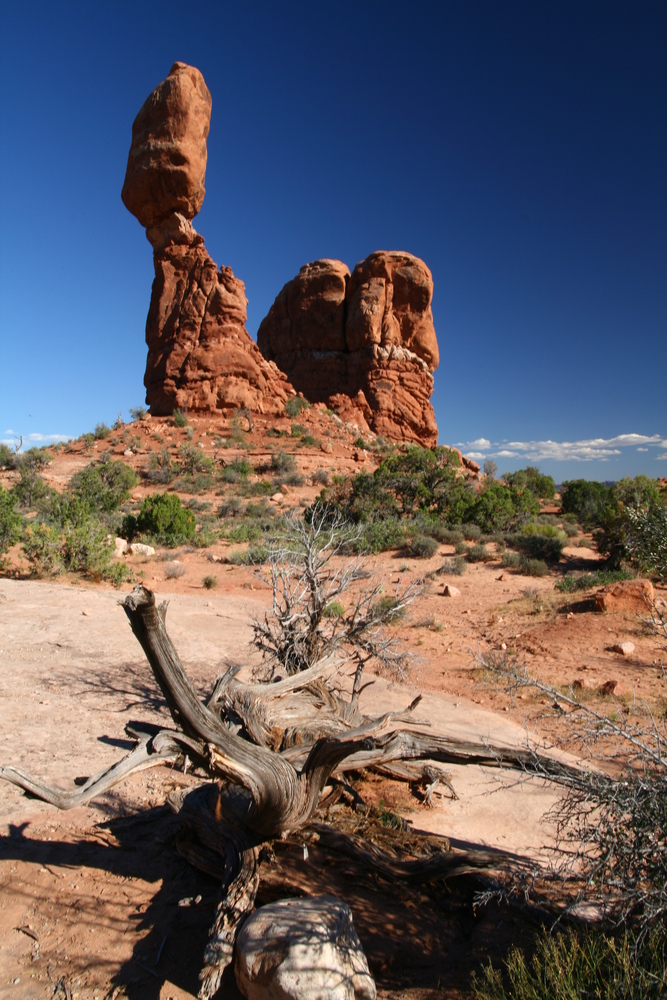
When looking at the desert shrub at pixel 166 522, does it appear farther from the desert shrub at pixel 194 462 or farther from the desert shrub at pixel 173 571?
the desert shrub at pixel 194 462

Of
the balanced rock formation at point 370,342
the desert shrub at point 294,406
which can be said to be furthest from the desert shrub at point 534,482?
the desert shrub at point 294,406

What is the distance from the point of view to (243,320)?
3075 centimetres

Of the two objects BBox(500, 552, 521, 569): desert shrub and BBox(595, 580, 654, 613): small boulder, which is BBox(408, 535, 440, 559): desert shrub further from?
BBox(595, 580, 654, 613): small boulder

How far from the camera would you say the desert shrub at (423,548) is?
15031 mm

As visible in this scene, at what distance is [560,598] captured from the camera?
11.6m

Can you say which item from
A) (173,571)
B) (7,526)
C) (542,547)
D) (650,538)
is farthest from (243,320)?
(650,538)

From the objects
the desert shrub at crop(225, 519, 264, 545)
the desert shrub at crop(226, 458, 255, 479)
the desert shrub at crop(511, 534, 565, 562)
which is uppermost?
the desert shrub at crop(226, 458, 255, 479)

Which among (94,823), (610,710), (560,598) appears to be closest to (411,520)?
(560,598)

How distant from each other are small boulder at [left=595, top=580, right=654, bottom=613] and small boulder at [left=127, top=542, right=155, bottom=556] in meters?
10.9

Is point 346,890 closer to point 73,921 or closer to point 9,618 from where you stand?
point 73,921

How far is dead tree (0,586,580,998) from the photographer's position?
2.56 metres

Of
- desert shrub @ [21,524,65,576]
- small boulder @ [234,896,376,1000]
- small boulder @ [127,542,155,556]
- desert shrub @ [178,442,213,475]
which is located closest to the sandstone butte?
desert shrub @ [178,442,213,475]

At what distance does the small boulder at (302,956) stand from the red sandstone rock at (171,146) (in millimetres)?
31931

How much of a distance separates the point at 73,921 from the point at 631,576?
41.1ft
